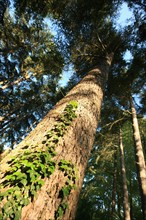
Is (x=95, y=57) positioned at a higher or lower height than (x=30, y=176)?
higher

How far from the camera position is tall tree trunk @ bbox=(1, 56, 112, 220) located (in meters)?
1.86

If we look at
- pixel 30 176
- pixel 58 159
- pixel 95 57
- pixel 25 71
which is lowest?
pixel 30 176

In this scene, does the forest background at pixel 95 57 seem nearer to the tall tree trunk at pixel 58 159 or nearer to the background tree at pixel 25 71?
the background tree at pixel 25 71

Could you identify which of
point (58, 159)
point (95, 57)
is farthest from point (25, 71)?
point (58, 159)

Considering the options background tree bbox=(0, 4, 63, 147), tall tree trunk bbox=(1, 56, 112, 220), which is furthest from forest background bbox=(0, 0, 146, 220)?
tall tree trunk bbox=(1, 56, 112, 220)

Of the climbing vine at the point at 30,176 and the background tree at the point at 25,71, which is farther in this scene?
the background tree at the point at 25,71

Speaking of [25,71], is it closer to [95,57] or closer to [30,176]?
[95,57]

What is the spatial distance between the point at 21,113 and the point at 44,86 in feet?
11.2

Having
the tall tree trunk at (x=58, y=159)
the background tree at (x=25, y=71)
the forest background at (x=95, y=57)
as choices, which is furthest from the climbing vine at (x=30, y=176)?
the background tree at (x=25, y=71)

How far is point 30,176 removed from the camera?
6.37 ft

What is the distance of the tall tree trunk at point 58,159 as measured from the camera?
1.86 m

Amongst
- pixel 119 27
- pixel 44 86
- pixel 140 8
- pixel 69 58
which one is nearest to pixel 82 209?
pixel 69 58

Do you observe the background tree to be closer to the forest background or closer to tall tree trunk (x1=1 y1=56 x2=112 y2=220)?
the forest background

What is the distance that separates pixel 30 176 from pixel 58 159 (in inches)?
19.0
